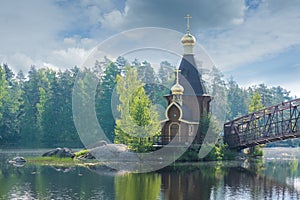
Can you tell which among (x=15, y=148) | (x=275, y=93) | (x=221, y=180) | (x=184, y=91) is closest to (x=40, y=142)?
(x=15, y=148)

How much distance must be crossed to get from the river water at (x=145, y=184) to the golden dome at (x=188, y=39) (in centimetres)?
1568

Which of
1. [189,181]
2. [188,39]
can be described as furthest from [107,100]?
[189,181]

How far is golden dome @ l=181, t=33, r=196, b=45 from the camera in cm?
4475

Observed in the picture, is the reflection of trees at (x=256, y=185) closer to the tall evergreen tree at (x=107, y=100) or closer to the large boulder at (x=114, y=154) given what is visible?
the large boulder at (x=114, y=154)

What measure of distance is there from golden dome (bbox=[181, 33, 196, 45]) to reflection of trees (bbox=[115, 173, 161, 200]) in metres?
18.8

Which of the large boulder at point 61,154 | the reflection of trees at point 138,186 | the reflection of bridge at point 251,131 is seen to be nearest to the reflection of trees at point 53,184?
the reflection of trees at point 138,186

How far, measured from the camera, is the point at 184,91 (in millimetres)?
43312

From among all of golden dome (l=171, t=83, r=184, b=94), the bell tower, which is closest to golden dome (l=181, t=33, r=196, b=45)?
the bell tower

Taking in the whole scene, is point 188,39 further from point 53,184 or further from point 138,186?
point 53,184

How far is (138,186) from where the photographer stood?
941 inches

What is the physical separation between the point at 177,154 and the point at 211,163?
306 centimetres

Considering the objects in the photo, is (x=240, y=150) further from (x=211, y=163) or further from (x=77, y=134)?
(x=77, y=134)

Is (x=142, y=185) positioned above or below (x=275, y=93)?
below

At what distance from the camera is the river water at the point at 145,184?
21.2m
